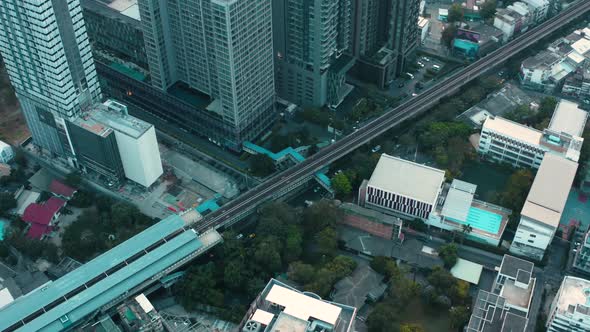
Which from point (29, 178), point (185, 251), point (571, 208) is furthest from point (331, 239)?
point (29, 178)

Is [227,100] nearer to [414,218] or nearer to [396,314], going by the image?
[414,218]

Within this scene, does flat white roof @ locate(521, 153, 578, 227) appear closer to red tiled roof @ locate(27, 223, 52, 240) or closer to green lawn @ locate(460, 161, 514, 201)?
green lawn @ locate(460, 161, 514, 201)

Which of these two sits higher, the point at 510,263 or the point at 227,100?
the point at 227,100

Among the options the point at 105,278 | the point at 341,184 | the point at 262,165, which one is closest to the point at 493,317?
the point at 341,184

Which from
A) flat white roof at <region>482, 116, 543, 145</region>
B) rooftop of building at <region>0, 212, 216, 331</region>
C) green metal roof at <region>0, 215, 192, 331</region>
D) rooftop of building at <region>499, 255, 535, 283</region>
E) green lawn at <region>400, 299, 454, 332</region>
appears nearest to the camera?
rooftop of building at <region>0, 212, 216, 331</region>

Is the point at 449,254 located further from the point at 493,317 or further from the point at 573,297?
the point at 573,297

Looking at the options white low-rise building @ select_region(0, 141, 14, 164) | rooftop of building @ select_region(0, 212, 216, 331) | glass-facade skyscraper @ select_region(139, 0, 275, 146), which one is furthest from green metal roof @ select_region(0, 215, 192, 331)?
white low-rise building @ select_region(0, 141, 14, 164)
